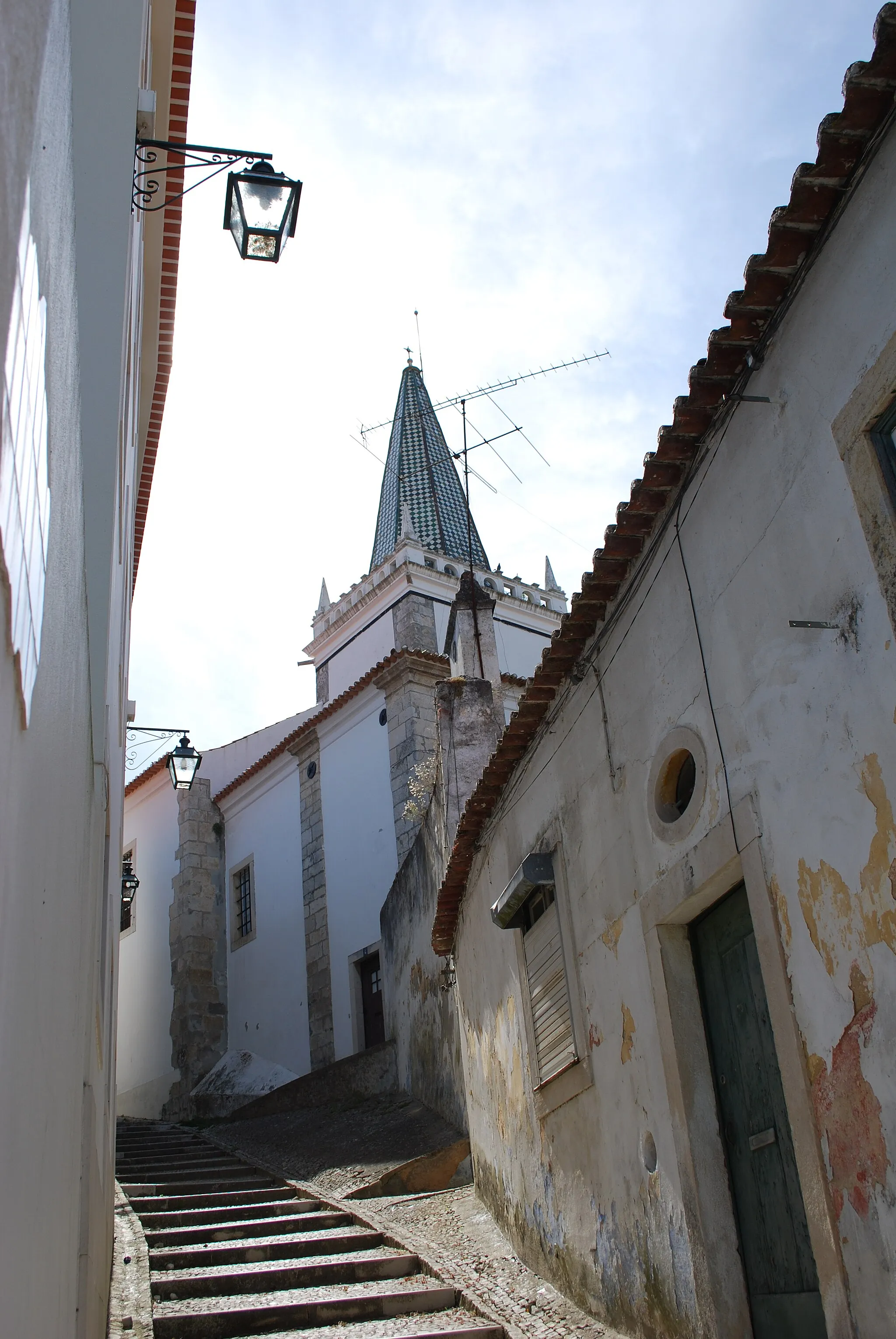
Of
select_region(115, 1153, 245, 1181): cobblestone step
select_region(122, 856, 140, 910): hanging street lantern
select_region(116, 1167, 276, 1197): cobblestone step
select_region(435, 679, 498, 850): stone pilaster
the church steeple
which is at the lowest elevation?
select_region(116, 1167, 276, 1197): cobblestone step

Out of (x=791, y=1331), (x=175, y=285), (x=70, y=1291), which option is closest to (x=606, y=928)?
(x=791, y=1331)

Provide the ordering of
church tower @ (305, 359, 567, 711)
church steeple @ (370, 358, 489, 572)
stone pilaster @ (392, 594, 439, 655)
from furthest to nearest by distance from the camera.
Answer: church steeple @ (370, 358, 489, 572) → church tower @ (305, 359, 567, 711) → stone pilaster @ (392, 594, 439, 655)

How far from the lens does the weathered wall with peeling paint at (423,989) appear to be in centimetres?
1087

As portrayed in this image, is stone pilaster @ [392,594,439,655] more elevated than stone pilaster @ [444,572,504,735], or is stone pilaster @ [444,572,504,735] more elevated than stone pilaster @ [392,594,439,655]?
stone pilaster @ [392,594,439,655]

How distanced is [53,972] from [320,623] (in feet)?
77.6

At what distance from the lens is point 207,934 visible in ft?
70.2

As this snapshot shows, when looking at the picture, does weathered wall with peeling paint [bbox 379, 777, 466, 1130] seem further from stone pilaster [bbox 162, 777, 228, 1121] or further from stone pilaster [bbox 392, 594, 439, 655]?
stone pilaster [bbox 392, 594, 439, 655]

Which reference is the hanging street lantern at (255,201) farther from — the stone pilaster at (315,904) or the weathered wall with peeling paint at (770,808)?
the stone pilaster at (315,904)

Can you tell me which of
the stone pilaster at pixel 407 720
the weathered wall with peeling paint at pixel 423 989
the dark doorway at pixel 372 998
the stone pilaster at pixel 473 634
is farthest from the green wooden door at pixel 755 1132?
the dark doorway at pixel 372 998

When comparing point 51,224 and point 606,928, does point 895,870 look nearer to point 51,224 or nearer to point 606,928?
point 606,928

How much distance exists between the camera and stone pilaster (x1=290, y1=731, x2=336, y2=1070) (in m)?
18.2

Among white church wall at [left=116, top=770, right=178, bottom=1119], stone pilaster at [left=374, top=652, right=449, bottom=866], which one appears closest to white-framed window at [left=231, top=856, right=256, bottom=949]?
white church wall at [left=116, top=770, right=178, bottom=1119]

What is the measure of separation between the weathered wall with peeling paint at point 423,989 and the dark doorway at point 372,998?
2.48 meters

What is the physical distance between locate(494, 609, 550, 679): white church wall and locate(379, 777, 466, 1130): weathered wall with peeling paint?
32.4ft
